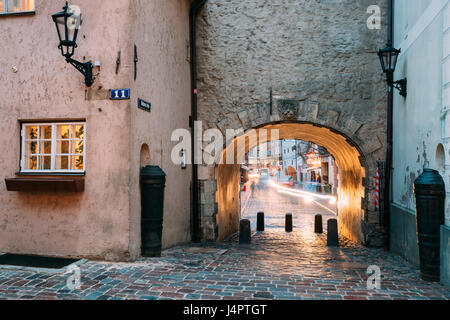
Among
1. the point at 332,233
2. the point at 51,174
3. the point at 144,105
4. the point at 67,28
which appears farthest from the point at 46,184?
the point at 332,233

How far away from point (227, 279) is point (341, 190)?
28.2 feet

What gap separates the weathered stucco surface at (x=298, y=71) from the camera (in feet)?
30.8

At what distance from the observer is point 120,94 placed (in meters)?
6.34

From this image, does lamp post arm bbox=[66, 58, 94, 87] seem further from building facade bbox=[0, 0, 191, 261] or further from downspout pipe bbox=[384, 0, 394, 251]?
downspout pipe bbox=[384, 0, 394, 251]

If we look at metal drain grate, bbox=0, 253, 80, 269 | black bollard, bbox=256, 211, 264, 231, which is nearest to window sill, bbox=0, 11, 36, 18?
metal drain grate, bbox=0, 253, 80, 269

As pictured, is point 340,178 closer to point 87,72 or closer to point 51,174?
point 87,72

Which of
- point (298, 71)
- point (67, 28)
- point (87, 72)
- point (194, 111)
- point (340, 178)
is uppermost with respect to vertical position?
point (298, 71)

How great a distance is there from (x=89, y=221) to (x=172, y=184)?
234 cm

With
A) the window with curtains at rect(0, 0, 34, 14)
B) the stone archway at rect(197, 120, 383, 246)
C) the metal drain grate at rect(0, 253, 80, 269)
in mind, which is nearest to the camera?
the metal drain grate at rect(0, 253, 80, 269)

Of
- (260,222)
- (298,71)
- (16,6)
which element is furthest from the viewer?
(260,222)

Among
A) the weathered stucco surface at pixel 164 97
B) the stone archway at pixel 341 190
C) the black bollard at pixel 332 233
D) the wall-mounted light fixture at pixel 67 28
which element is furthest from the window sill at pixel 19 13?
the black bollard at pixel 332 233

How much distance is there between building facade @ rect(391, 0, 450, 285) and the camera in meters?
5.65

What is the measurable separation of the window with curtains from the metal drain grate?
14.0ft

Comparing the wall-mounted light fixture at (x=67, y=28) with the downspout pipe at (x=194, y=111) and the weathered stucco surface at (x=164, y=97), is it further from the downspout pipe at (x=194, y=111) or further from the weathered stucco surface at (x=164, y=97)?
the downspout pipe at (x=194, y=111)
